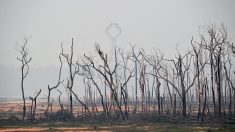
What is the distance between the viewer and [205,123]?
35312 mm

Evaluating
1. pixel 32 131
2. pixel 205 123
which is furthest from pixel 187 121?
pixel 32 131

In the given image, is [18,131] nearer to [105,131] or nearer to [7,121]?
[105,131]

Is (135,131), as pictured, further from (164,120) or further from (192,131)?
(164,120)

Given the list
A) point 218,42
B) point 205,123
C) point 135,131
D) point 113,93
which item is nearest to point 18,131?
point 135,131

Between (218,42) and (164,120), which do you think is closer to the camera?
(164,120)

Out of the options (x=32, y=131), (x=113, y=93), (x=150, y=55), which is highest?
(x=150, y=55)

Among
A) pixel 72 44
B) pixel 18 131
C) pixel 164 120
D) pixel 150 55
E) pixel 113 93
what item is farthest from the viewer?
pixel 150 55

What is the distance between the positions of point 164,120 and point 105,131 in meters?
10.6

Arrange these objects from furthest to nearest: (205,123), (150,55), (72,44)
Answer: (150,55) < (72,44) < (205,123)

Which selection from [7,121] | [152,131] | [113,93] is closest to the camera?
[152,131]

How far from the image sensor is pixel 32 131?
32.0 meters

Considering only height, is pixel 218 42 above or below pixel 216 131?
above

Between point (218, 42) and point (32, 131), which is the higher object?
point (218, 42)

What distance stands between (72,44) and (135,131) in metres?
23.9
